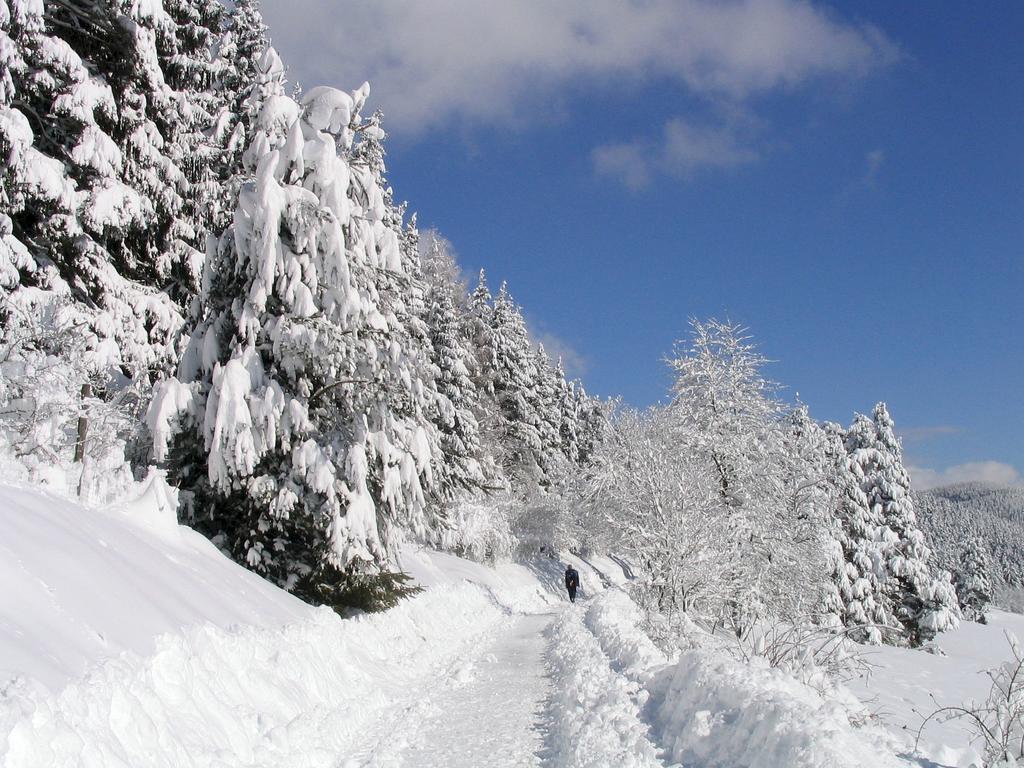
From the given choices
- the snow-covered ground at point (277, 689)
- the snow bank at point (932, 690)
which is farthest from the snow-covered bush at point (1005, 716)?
the snow-covered ground at point (277, 689)

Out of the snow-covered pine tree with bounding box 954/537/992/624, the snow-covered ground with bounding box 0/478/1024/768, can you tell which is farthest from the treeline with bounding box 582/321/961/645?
the snow-covered pine tree with bounding box 954/537/992/624

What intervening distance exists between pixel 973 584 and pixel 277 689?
226ft

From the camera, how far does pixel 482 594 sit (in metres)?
24.8

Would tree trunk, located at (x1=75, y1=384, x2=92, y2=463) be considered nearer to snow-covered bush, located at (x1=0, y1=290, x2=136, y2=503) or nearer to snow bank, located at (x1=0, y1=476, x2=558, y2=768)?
snow-covered bush, located at (x1=0, y1=290, x2=136, y2=503)

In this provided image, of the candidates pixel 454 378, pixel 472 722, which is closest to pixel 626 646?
pixel 472 722

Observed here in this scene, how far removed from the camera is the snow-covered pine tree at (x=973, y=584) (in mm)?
60594

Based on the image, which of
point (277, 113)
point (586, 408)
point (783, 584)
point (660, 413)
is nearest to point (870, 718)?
point (277, 113)

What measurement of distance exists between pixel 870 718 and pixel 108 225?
46.1 feet

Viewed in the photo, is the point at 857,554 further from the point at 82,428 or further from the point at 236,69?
the point at 82,428

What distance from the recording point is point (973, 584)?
60781mm

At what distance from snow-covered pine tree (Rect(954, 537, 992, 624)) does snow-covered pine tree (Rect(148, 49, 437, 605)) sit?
2520 inches

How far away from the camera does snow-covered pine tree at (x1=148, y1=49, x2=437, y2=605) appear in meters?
11.2

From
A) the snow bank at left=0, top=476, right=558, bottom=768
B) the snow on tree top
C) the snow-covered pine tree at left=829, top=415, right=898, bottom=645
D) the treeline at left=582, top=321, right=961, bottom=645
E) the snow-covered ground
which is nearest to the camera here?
the snow bank at left=0, top=476, right=558, bottom=768

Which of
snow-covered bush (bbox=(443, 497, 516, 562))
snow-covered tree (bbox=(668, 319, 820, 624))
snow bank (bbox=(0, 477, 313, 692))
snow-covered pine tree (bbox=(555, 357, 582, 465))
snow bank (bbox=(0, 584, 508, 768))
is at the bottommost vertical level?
snow bank (bbox=(0, 584, 508, 768))
